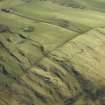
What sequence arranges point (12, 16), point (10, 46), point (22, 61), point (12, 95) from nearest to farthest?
point (12, 95) < point (22, 61) < point (10, 46) < point (12, 16)

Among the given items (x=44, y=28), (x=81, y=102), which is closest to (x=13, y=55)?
(x=44, y=28)

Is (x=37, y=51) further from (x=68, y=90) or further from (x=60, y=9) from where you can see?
(x=60, y=9)

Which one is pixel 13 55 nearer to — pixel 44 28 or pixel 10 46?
pixel 10 46

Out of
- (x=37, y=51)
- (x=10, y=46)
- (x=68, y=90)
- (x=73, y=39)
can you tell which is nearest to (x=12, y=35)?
(x=10, y=46)

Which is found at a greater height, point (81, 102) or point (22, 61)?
point (22, 61)

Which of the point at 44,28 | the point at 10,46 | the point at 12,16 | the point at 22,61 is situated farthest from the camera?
the point at 12,16

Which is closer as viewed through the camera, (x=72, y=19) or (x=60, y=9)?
(x=72, y=19)
